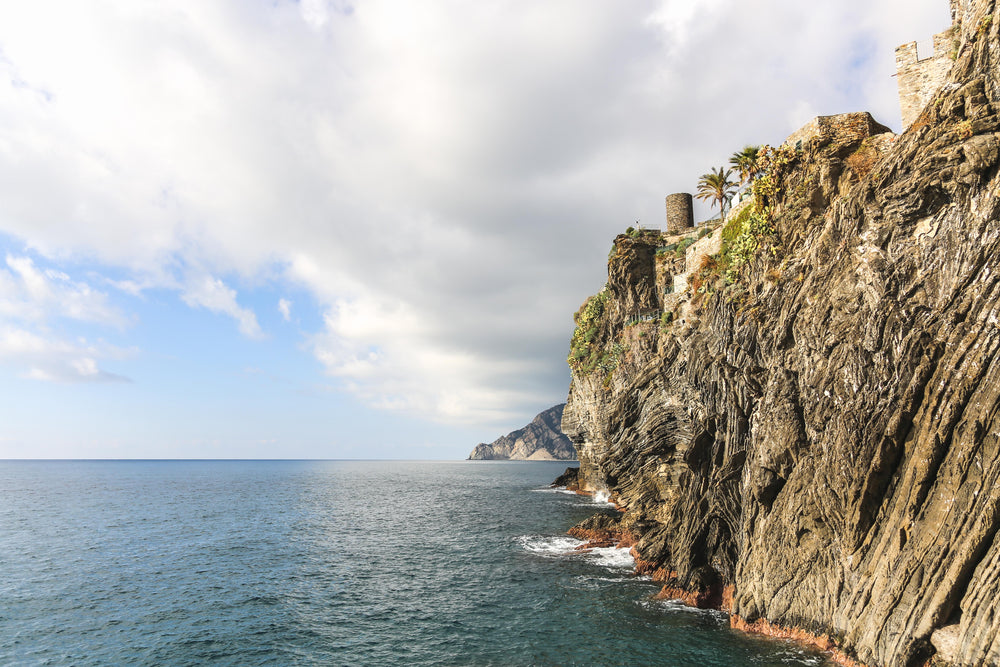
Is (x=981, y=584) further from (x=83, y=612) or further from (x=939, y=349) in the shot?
(x=83, y=612)

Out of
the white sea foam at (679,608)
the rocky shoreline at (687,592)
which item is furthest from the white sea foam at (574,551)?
the white sea foam at (679,608)

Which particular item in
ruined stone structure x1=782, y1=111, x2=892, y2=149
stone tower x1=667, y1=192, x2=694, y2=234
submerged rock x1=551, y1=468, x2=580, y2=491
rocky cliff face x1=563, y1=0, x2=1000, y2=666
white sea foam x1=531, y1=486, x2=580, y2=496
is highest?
stone tower x1=667, y1=192, x2=694, y2=234

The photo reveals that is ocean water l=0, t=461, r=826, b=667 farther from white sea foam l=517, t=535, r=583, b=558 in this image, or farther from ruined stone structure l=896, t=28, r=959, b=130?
ruined stone structure l=896, t=28, r=959, b=130

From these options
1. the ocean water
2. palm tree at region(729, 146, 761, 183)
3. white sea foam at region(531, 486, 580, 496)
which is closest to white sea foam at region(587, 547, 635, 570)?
the ocean water

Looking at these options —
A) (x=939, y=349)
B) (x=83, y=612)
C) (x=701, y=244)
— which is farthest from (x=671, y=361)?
(x=83, y=612)

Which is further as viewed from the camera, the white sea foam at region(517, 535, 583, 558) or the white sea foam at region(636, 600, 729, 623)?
the white sea foam at region(517, 535, 583, 558)

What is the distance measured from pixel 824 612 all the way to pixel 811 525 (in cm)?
354

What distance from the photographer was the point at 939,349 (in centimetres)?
1736

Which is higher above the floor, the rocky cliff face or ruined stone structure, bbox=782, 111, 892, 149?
ruined stone structure, bbox=782, 111, 892, 149

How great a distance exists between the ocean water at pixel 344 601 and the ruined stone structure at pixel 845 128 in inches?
962

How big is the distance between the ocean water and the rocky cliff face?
3.87 metres

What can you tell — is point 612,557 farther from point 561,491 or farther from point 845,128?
point 561,491

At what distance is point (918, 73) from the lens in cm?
2348

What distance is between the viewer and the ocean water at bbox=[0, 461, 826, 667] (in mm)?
22906
